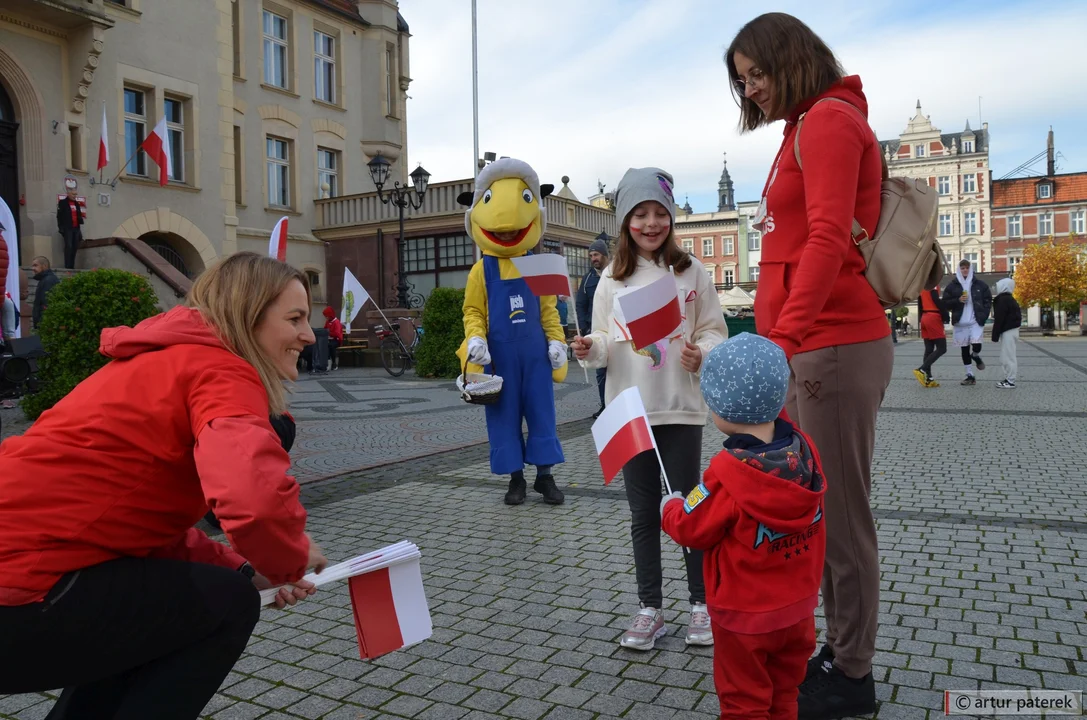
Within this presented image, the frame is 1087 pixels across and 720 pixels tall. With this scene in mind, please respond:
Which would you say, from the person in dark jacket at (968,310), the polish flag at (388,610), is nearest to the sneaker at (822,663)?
the polish flag at (388,610)

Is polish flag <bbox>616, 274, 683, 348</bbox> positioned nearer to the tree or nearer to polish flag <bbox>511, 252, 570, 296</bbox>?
polish flag <bbox>511, 252, 570, 296</bbox>

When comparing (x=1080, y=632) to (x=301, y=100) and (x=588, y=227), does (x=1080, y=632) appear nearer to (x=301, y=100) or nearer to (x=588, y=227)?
(x=588, y=227)

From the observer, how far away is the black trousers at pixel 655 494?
132 inches

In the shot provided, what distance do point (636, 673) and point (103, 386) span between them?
6.74 ft

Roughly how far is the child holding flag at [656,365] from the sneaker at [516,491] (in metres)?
2.38

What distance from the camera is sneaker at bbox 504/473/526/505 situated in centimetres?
584

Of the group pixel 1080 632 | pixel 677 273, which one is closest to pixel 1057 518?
pixel 1080 632

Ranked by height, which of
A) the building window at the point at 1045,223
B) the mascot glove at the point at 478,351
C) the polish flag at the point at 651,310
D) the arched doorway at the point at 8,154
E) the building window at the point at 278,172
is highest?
the building window at the point at 1045,223

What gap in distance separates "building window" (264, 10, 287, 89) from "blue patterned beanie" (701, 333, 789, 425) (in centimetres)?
2548

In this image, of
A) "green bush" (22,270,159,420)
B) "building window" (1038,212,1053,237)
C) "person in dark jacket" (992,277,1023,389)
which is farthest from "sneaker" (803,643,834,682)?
"building window" (1038,212,1053,237)

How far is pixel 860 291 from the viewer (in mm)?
2584

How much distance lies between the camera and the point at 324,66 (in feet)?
89.5

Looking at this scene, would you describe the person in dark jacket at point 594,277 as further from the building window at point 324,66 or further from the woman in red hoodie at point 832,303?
the building window at point 324,66

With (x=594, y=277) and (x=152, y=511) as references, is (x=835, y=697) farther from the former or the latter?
(x=594, y=277)
